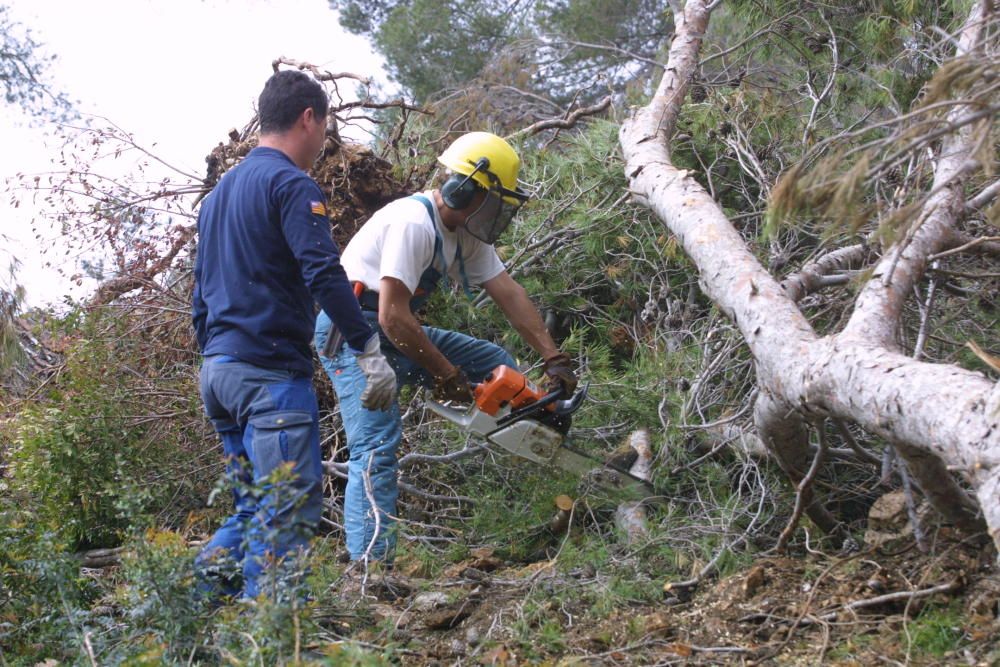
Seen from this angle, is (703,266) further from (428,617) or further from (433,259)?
(428,617)

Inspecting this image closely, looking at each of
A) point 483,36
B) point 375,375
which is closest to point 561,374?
point 375,375

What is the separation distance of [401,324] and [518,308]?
83 cm

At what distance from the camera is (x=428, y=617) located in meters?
3.37

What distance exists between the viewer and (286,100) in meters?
3.46

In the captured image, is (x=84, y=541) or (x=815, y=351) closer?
(x=815, y=351)

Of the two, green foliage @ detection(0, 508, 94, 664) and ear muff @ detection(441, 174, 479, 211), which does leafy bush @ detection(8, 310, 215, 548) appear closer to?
green foliage @ detection(0, 508, 94, 664)

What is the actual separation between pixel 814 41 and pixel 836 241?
72.3 inches

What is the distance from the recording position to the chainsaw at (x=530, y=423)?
13.0ft

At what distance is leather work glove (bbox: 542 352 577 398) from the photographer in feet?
13.7

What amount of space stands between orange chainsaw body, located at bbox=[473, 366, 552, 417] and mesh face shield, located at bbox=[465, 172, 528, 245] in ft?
1.92

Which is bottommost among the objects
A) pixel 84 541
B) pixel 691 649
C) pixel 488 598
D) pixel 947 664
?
pixel 947 664

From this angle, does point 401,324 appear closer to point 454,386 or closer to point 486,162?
point 454,386

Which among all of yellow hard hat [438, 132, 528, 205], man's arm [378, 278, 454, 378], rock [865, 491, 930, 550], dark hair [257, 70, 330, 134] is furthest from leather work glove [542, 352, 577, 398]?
dark hair [257, 70, 330, 134]

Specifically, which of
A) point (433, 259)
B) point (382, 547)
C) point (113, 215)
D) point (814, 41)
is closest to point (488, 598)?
point (382, 547)
